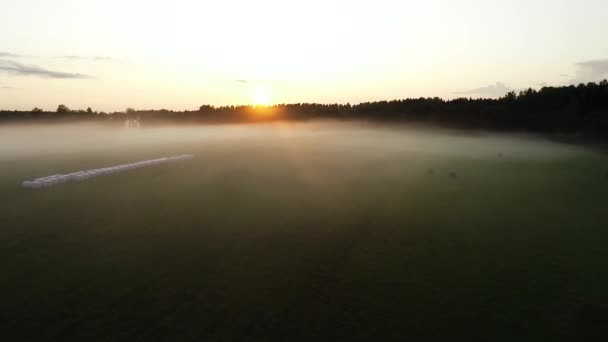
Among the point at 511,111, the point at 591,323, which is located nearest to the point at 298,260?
the point at 591,323

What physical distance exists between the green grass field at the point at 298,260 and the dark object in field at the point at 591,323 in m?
0.24

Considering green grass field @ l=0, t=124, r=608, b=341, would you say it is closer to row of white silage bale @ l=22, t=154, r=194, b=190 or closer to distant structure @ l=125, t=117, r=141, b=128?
row of white silage bale @ l=22, t=154, r=194, b=190

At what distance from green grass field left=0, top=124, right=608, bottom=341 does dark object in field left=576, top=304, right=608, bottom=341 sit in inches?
9.3

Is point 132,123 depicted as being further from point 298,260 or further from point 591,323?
point 591,323

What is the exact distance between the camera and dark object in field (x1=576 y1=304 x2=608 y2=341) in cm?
834

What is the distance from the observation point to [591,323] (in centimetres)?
878

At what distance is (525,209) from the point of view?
1891cm

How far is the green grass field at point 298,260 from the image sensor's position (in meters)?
8.63

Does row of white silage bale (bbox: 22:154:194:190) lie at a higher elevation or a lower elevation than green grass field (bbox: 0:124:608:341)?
higher

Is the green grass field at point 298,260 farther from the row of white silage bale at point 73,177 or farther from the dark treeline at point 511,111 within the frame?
the dark treeline at point 511,111

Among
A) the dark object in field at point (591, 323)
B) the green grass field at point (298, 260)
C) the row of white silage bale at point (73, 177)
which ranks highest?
the row of white silage bale at point (73, 177)

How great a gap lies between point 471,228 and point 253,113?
5345 inches

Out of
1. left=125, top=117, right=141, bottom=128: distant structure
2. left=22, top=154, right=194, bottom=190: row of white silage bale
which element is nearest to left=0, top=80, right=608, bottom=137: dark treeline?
left=125, top=117, right=141, bottom=128: distant structure

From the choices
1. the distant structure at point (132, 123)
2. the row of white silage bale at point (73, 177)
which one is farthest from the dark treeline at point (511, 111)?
the row of white silage bale at point (73, 177)
